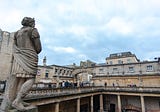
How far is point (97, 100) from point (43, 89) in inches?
757

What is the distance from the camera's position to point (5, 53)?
72.3 ft

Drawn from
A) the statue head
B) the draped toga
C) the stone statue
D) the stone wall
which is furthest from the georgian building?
the statue head

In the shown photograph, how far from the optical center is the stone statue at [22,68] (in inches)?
127

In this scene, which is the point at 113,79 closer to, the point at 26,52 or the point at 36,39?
A: the point at 36,39

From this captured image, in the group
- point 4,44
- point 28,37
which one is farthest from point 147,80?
point 28,37

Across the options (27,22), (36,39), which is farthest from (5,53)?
Result: (36,39)

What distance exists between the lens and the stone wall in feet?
70.0

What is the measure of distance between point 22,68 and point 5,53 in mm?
21256

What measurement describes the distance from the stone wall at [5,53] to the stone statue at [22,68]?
65.2 feet

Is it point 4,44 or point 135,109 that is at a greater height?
point 4,44

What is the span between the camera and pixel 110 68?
35.0 m

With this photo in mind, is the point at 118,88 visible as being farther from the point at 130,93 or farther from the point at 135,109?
the point at 135,109

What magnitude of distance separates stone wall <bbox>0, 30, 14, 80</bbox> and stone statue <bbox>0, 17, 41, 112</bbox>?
782 inches

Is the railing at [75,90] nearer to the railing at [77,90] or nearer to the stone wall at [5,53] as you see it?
the railing at [77,90]
